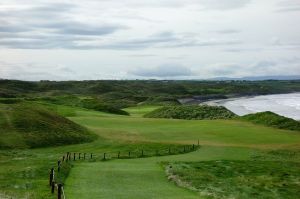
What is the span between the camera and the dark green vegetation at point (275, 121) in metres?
77.4

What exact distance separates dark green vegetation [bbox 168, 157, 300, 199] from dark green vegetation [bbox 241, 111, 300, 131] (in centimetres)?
3089

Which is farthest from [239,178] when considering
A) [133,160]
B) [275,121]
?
[275,121]

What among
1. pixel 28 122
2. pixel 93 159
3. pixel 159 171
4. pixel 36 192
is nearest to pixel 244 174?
pixel 159 171

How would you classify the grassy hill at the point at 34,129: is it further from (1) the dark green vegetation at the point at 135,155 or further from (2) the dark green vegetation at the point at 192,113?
(2) the dark green vegetation at the point at 192,113

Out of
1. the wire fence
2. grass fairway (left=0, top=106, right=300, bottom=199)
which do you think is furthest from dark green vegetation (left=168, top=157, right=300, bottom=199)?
the wire fence

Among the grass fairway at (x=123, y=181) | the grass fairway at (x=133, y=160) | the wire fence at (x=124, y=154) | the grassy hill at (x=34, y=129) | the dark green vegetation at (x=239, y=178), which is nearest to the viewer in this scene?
the grass fairway at (x=123, y=181)

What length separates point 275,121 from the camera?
8100cm

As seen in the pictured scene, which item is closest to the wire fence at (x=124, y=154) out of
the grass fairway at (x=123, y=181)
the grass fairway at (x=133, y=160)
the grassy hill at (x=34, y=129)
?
the grass fairway at (x=133, y=160)

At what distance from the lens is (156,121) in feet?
287

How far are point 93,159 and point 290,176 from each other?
19.1 m

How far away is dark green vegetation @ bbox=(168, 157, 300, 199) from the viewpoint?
105 ft

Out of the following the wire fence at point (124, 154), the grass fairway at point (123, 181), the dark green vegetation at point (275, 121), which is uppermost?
the dark green vegetation at point (275, 121)

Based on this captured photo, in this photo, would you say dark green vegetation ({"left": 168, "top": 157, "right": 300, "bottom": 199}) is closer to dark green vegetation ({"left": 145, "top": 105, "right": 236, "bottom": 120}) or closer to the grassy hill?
the grassy hill

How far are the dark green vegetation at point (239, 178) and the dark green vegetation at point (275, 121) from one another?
1216 inches
